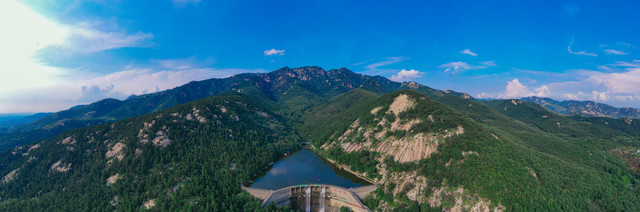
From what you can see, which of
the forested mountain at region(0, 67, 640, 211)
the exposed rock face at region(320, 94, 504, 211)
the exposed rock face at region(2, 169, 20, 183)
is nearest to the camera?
the forested mountain at region(0, 67, 640, 211)

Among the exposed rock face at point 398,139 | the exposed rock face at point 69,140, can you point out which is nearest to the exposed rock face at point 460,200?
the exposed rock face at point 398,139

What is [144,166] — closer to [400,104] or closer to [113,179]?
[113,179]

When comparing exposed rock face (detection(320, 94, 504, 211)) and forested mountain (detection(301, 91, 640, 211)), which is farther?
exposed rock face (detection(320, 94, 504, 211))

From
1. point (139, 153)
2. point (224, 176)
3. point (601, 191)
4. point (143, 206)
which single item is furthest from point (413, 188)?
point (139, 153)

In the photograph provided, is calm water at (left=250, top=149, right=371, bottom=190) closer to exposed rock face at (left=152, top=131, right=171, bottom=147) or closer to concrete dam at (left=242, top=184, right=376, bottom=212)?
concrete dam at (left=242, top=184, right=376, bottom=212)

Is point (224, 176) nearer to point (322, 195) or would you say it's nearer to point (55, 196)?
point (322, 195)

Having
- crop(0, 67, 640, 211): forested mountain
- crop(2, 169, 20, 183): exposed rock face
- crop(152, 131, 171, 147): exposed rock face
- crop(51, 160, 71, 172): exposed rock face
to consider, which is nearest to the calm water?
crop(0, 67, 640, 211): forested mountain

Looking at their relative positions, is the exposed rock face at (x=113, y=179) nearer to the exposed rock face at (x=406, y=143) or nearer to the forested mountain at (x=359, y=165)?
the forested mountain at (x=359, y=165)
